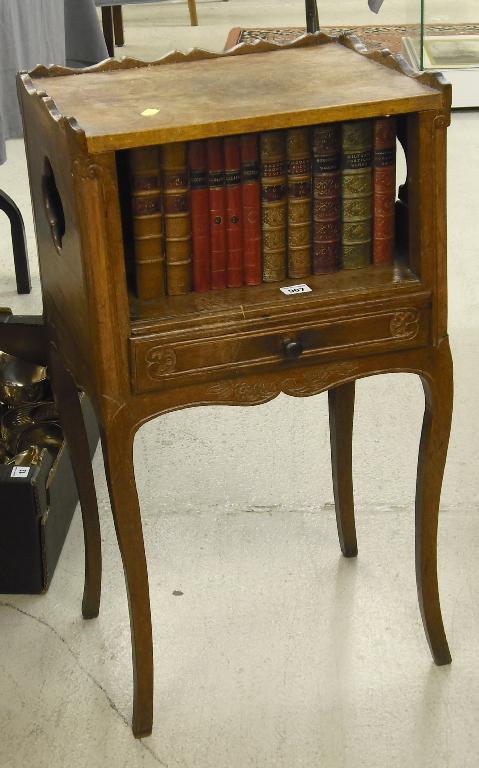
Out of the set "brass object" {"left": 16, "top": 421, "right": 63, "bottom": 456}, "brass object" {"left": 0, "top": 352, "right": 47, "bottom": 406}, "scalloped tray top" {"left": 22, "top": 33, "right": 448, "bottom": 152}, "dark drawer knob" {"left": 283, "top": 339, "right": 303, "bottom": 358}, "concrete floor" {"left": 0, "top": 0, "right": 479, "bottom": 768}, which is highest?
"scalloped tray top" {"left": 22, "top": 33, "right": 448, "bottom": 152}

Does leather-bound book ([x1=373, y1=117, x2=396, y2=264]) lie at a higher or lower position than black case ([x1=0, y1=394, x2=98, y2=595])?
higher

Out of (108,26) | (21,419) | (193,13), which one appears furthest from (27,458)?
(193,13)

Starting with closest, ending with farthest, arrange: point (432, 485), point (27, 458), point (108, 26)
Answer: point (432, 485) < point (27, 458) < point (108, 26)

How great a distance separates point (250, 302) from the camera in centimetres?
172

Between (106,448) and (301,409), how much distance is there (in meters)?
1.36

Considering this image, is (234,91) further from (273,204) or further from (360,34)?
(360,34)

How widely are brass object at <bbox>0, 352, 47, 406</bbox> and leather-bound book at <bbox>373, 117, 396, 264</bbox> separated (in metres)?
1.14

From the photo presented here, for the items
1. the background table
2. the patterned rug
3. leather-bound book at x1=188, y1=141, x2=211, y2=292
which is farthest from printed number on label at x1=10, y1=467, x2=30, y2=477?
the patterned rug

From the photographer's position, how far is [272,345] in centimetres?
174

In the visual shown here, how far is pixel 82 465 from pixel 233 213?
0.65 meters

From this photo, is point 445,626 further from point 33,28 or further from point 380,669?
point 33,28

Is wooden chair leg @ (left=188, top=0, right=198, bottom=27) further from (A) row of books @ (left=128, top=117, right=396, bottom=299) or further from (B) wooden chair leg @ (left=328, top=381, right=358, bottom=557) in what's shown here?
(A) row of books @ (left=128, top=117, right=396, bottom=299)

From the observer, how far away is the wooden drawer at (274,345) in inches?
66.9

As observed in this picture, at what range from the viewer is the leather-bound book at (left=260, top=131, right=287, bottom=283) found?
5.55 feet
